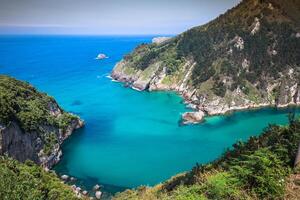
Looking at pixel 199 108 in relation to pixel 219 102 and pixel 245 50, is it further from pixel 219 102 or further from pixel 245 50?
pixel 245 50

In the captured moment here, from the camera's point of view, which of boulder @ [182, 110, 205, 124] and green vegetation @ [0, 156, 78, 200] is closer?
green vegetation @ [0, 156, 78, 200]

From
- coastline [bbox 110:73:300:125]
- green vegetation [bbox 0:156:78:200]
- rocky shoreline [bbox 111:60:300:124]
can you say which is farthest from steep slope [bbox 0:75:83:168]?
rocky shoreline [bbox 111:60:300:124]

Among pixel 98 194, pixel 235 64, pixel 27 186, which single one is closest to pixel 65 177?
pixel 98 194

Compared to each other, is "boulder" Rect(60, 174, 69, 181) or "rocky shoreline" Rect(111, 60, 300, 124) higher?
"rocky shoreline" Rect(111, 60, 300, 124)

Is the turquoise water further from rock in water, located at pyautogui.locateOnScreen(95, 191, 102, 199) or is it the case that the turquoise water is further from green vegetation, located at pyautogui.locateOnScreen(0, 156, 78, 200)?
green vegetation, located at pyautogui.locateOnScreen(0, 156, 78, 200)

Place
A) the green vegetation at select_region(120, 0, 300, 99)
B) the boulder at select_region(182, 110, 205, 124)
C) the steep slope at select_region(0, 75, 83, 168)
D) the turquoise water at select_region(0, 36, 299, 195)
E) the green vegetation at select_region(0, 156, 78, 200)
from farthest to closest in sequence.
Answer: the green vegetation at select_region(120, 0, 300, 99) → the boulder at select_region(182, 110, 205, 124) → the turquoise water at select_region(0, 36, 299, 195) → the steep slope at select_region(0, 75, 83, 168) → the green vegetation at select_region(0, 156, 78, 200)
